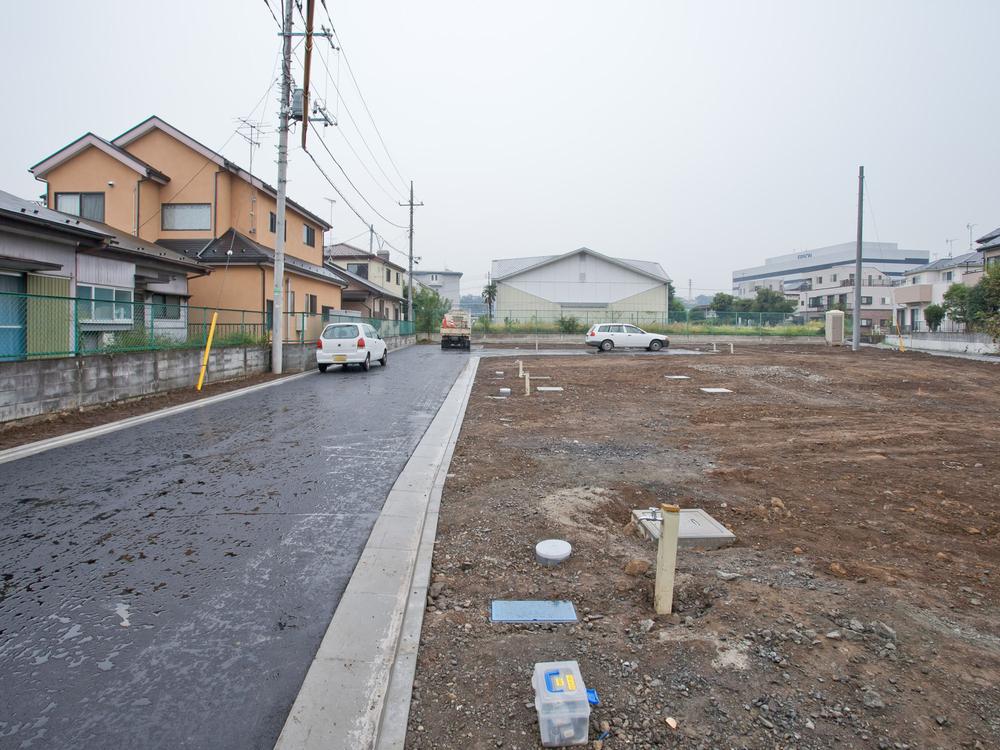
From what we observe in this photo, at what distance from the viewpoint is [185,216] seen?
81.2 feet

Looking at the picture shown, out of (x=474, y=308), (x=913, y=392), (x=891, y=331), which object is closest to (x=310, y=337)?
(x=913, y=392)

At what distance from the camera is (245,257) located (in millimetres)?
23156

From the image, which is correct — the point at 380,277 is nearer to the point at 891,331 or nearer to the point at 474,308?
the point at 891,331

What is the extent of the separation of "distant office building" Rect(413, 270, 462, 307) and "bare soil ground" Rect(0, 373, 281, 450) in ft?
285

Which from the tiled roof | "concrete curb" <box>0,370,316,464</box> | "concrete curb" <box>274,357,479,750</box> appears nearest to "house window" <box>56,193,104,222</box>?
the tiled roof

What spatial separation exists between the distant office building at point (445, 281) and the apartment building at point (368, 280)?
43174 mm

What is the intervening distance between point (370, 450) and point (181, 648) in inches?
196

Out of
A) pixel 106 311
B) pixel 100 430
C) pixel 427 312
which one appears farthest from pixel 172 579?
pixel 427 312

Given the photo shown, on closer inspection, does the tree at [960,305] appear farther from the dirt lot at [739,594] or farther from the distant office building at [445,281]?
the distant office building at [445,281]

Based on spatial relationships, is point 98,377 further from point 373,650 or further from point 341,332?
point 373,650

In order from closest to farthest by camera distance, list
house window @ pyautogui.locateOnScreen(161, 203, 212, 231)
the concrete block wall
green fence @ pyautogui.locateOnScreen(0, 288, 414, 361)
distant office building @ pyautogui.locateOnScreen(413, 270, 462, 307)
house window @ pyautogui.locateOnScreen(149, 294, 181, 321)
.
Answer: the concrete block wall
green fence @ pyautogui.locateOnScreen(0, 288, 414, 361)
house window @ pyautogui.locateOnScreen(149, 294, 181, 321)
house window @ pyautogui.locateOnScreen(161, 203, 212, 231)
distant office building @ pyautogui.locateOnScreen(413, 270, 462, 307)

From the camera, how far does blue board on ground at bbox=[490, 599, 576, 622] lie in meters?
3.57

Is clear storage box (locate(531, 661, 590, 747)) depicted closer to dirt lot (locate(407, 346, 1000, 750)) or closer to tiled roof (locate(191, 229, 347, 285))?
dirt lot (locate(407, 346, 1000, 750))

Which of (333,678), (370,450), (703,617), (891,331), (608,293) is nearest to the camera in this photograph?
(333,678)
